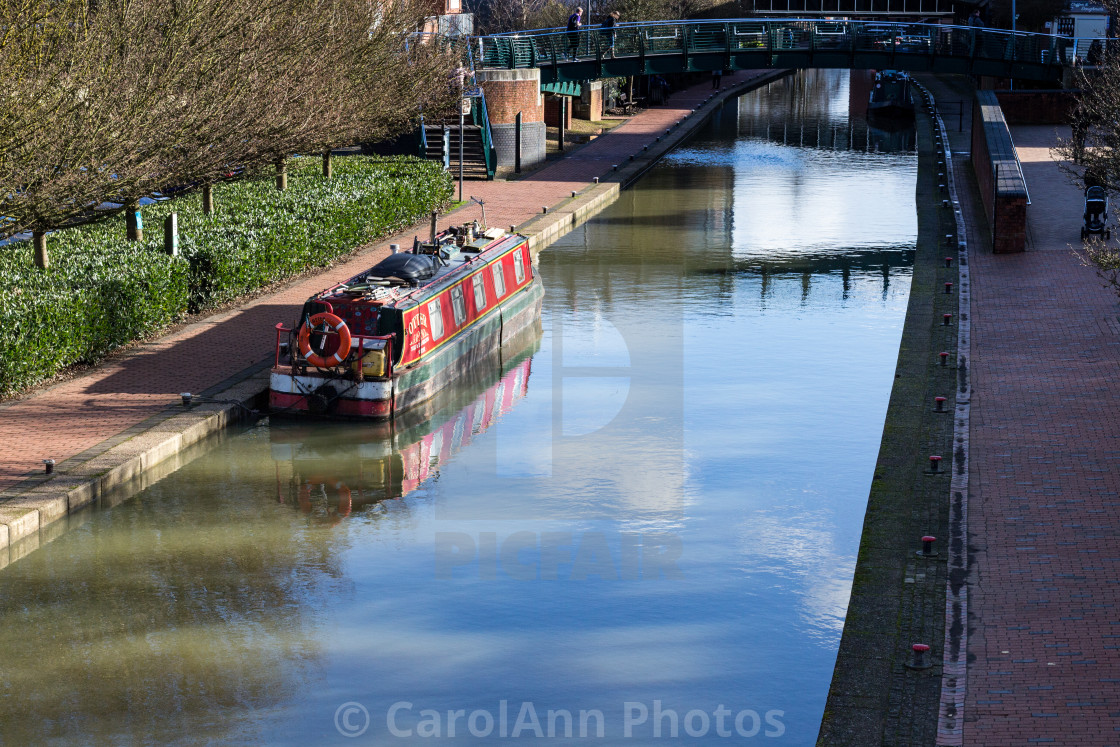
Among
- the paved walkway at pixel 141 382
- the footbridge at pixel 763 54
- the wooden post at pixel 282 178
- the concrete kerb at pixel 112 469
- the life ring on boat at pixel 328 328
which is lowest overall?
the concrete kerb at pixel 112 469

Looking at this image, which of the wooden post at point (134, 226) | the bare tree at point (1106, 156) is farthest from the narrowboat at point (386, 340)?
the bare tree at point (1106, 156)

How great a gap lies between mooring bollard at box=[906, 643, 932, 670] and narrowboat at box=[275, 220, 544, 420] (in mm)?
8652


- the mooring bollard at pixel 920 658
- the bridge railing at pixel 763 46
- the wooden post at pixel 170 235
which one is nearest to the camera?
the mooring bollard at pixel 920 658

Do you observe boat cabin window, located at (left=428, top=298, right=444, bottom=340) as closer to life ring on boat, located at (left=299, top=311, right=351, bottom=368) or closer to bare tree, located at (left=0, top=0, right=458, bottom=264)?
life ring on boat, located at (left=299, top=311, right=351, bottom=368)

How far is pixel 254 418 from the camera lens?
17.4 meters

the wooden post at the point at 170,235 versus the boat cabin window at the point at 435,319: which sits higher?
the wooden post at the point at 170,235

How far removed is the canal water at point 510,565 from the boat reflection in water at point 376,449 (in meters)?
0.05

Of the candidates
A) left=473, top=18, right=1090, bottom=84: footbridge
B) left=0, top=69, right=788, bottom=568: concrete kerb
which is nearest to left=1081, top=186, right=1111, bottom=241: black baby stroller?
left=0, top=69, right=788, bottom=568: concrete kerb

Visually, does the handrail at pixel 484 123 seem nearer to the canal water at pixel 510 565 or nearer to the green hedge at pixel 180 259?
the green hedge at pixel 180 259

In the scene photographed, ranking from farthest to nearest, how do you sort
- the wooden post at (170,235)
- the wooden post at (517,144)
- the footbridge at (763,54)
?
the footbridge at (763,54) → the wooden post at (517,144) → the wooden post at (170,235)

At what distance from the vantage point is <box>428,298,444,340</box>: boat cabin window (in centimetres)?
1826

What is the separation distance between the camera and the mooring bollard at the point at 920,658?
33.7 feet

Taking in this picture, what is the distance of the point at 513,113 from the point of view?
39219 millimetres

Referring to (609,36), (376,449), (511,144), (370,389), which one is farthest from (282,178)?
(609,36)
